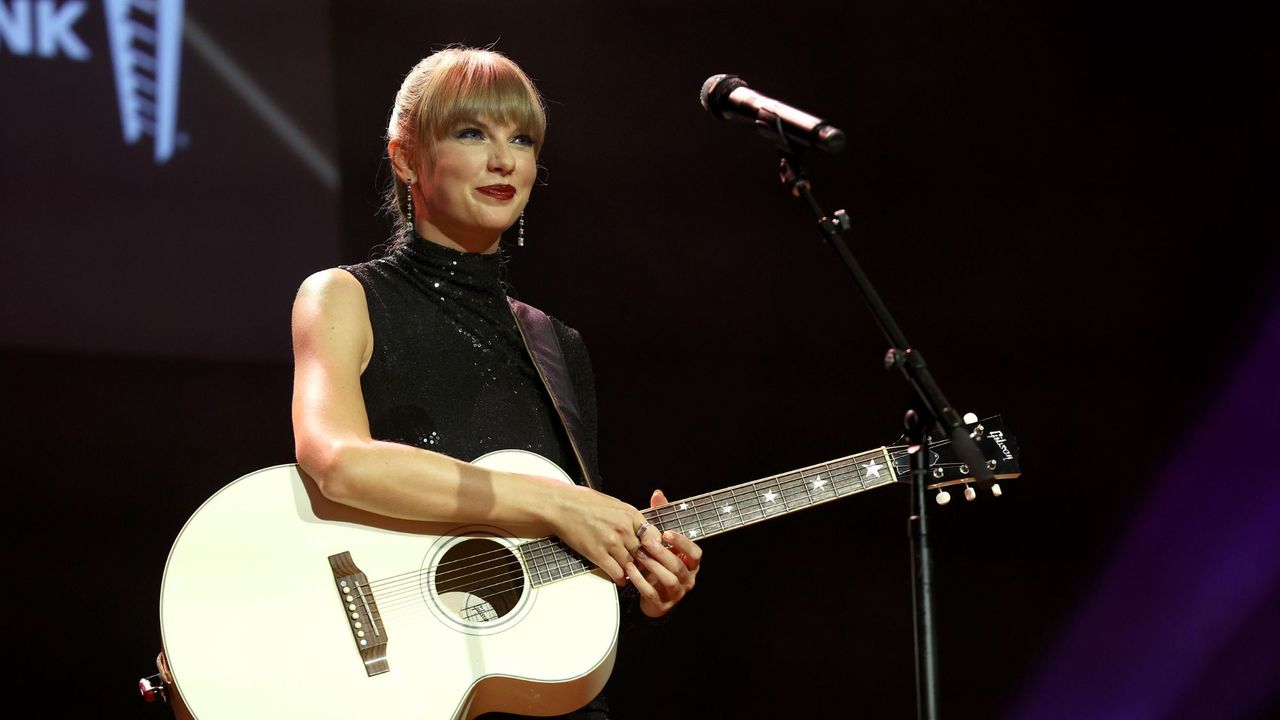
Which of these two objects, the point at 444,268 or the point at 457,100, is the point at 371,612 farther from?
the point at 457,100

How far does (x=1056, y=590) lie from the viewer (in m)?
3.57

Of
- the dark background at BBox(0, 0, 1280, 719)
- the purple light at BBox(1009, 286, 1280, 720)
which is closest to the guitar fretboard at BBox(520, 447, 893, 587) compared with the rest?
the dark background at BBox(0, 0, 1280, 719)

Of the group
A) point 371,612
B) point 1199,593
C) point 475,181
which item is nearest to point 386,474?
point 371,612

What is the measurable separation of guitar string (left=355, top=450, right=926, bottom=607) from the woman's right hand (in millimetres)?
63

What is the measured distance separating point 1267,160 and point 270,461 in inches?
133

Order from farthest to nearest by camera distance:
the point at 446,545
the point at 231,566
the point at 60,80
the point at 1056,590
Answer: the point at 1056,590 < the point at 60,80 < the point at 446,545 < the point at 231,566

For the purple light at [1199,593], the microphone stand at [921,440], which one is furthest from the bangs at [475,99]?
the purple light at [1199,593]

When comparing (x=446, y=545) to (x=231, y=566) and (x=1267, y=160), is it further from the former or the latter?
(x=1267, y=160)

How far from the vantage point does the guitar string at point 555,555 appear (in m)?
2.14

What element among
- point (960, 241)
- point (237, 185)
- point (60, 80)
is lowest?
point (960, 241)

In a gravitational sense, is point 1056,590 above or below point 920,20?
below

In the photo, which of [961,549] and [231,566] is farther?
[961,549]

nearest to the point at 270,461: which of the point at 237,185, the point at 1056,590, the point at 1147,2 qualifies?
the point at 237,185

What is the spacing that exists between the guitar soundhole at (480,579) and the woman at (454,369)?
2.8 inches
